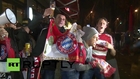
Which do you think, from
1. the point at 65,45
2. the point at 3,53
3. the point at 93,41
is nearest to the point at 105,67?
the point at 93,41

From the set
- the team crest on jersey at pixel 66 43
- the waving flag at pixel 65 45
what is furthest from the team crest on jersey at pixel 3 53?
the team crest on jersey at pixel 66 43

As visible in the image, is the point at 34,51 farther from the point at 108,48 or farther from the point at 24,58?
the point at 108,48

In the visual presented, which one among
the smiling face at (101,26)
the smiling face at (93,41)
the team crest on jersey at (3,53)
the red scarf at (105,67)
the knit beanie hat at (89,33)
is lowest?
the red scarf at (105,67)

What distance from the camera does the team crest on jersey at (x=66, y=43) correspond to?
295 cm

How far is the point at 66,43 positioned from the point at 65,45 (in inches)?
1.4

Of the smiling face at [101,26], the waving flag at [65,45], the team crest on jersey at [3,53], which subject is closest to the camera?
the team crest on jersey at [3,53]

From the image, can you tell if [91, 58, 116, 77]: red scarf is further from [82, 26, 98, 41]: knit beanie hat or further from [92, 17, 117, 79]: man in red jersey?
[82, 26, 98, 41]: knit beanie hat

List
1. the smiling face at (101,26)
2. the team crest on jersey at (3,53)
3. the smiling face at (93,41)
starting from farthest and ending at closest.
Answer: the smiling face at (101,26)
the smiling face at (93,41)
the team crest on jersey at (3,53)

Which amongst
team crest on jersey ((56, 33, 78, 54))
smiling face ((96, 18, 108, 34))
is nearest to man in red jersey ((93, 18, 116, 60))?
smiling face ((96, 18, 108, 34))

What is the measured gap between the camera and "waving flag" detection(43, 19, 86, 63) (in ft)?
9.60

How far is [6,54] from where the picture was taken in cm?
264

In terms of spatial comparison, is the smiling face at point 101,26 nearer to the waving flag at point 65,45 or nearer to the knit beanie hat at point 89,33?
the knit beanie hat at point 89,33

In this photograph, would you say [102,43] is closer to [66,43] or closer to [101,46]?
[101,46]

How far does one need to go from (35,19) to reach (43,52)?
0.68 metres
